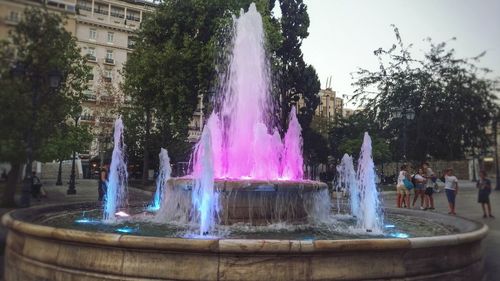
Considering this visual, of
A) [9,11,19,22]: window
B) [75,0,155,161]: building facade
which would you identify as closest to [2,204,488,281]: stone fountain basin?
[9,11,19,22]: window

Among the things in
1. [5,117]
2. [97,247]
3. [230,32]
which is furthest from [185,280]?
[230,32]

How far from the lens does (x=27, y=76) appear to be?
219 inches

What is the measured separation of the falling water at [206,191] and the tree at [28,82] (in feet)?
8.53

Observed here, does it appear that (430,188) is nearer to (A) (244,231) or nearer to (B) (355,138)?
(A) (244,231)

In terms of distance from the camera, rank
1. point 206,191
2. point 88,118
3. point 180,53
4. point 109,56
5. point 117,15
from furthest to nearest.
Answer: point 109,56
point 117,15
point 88,118
point 180,53
point 206,191

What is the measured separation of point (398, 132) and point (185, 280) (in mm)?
33363

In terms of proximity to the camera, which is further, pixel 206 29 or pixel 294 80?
pixel 294 80

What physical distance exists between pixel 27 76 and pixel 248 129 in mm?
6504

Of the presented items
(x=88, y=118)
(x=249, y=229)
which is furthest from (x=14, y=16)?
(x=88, y=118)

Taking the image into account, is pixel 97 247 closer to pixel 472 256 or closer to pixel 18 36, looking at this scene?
pixel 18 36

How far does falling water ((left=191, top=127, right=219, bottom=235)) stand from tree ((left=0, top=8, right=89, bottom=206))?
8.53 feet

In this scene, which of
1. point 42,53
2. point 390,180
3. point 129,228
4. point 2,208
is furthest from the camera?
point 390,180

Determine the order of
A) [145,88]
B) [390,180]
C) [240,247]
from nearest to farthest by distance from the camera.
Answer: [240,247], [145,88], [390,180]

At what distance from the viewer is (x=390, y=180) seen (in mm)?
43938
